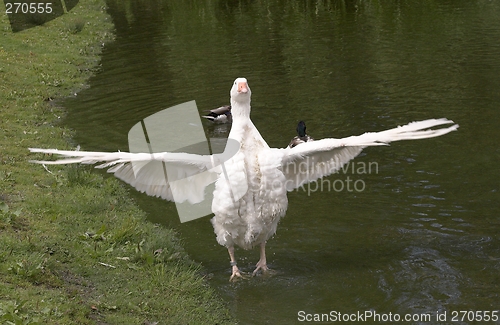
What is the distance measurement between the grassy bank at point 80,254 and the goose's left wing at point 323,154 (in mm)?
1705

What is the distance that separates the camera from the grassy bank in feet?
21.9

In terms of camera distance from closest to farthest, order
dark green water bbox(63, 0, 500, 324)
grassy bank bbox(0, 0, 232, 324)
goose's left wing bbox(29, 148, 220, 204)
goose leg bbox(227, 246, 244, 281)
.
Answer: grassy bank bbox(0, 0, 232, 324), goose's left wing bbox(29, 148, 220, 204), dark green water bbox(63, 0, 500, 324), goose leg bbox(227, 246, 244, 281)

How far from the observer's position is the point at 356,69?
1723cm

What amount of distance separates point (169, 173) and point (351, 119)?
6260 mm

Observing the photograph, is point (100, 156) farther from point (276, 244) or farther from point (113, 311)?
point (276, 244)

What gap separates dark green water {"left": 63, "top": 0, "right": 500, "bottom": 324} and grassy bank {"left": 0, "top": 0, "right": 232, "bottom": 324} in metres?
0.55

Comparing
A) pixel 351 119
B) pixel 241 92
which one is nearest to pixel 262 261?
pixel 241 92

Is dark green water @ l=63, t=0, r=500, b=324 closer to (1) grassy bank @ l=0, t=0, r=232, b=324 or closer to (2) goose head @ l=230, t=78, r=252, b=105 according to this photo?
(1) grassy bank @ l=0, t=0, r=232, b=324

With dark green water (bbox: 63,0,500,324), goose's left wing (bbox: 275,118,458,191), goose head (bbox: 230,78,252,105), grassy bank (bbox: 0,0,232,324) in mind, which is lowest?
dark green water (bbox: 63,0,500,324)

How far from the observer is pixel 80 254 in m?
7.97

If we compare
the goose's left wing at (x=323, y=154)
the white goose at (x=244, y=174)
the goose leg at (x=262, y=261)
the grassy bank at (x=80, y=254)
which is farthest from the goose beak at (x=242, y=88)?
the grassy bank at (x=80, y=254)

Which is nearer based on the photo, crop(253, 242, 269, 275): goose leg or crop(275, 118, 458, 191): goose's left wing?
crop(275, 118, 458, 191): goose's left wing

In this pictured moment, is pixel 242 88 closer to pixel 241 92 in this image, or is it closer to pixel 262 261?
pixel 241 92

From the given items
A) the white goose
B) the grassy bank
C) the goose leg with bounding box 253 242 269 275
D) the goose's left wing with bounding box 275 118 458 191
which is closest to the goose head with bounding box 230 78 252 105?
the white goose
